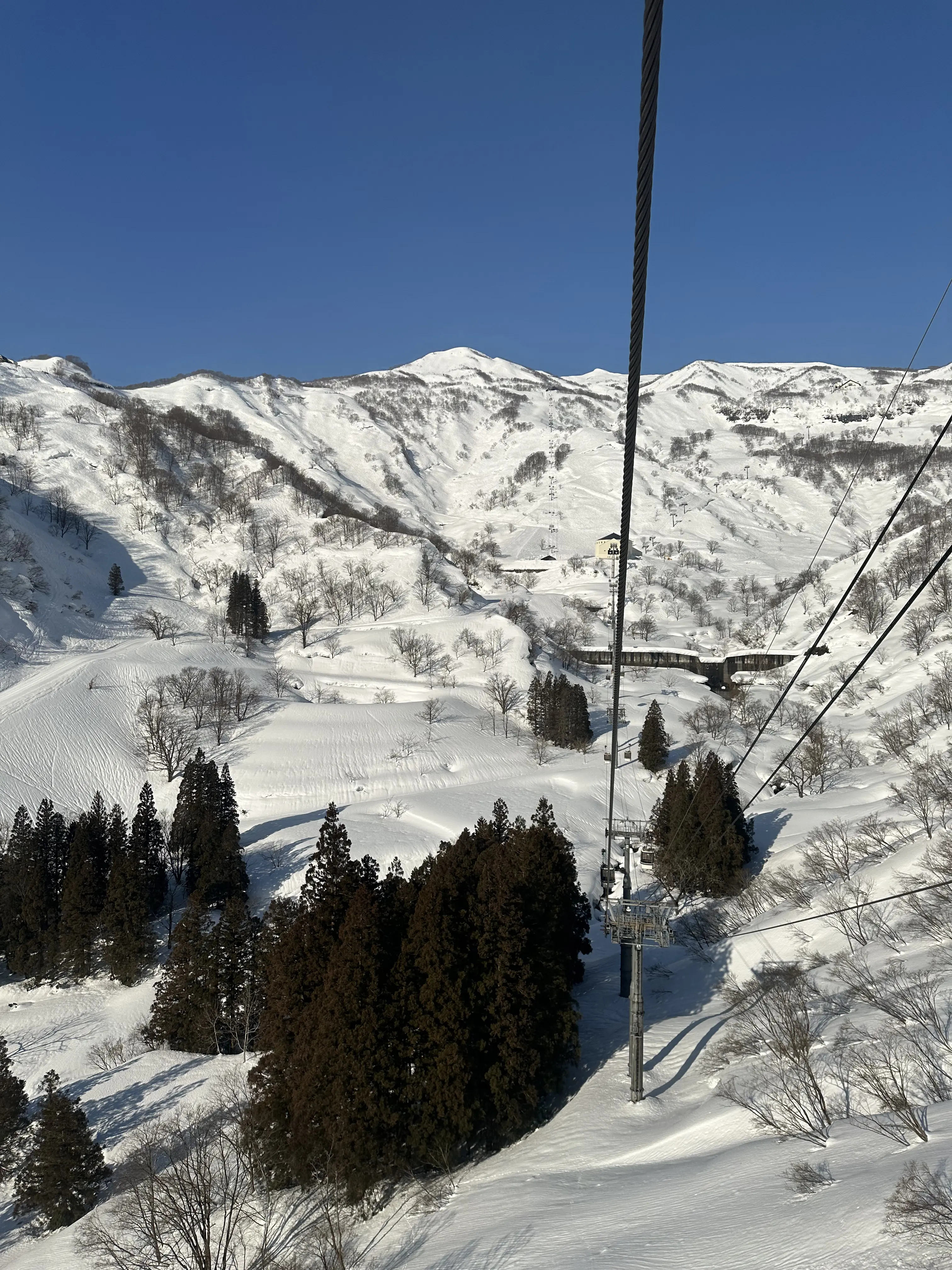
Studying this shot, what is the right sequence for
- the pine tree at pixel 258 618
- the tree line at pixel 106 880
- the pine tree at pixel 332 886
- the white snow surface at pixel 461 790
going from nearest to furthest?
the white snow surface at pixel 461 790, the pine tree at pixel 332 886, the tree line at pixel 106 880, the pine tree at pixel 258 618

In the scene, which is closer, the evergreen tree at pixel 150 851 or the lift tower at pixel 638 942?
the lift tower at pixel 638 942

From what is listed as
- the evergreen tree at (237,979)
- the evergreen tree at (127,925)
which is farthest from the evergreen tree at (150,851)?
the evergreen tree at (237,979)

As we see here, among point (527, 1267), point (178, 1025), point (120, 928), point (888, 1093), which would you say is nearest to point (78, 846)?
point (120, 928)

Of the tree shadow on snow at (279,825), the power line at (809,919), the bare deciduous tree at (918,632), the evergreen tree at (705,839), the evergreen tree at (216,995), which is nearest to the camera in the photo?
the power line at (809,919)

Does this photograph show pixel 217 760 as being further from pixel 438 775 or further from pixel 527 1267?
pixel 527 1267

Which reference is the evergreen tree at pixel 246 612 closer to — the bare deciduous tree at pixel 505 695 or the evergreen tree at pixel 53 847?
the bare deciduous tree at pixel 505 695

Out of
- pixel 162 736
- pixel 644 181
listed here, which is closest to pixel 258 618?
pixel 162 736

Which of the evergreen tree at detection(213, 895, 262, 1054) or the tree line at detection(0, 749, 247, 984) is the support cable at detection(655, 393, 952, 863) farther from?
the tree line at detection(0, 749, 247, 984)
